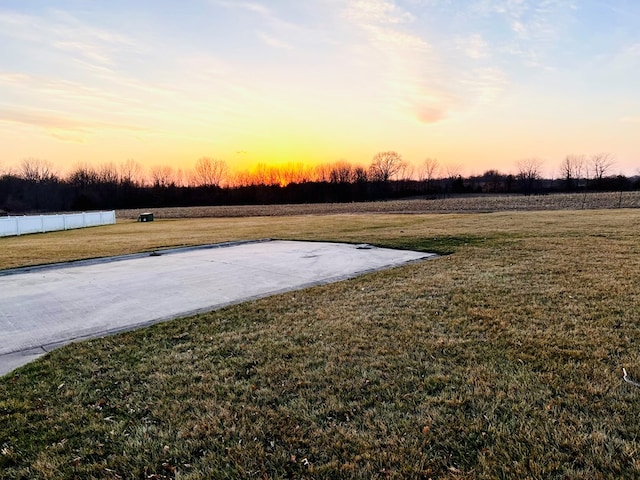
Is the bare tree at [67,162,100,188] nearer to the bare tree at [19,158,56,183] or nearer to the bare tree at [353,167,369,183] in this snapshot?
the bare tree at [19,158,56,183]

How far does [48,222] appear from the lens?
79.0ft

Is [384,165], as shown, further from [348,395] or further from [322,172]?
[348,395]

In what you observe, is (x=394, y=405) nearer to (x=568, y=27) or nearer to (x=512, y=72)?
(x=568, y=27)

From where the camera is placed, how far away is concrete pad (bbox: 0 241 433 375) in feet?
13.8

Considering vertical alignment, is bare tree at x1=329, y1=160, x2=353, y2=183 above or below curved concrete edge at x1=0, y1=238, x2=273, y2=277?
above

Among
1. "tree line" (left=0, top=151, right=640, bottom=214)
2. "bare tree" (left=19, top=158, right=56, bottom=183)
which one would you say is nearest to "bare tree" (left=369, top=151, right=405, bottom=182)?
"tree line" (left=0, top=151, right=640, bottom=214)

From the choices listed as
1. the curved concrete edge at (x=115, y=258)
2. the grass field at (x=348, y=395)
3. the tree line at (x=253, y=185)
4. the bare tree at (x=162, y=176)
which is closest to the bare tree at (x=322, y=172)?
the tree line at (x=253, y=185)

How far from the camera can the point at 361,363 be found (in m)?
3.05

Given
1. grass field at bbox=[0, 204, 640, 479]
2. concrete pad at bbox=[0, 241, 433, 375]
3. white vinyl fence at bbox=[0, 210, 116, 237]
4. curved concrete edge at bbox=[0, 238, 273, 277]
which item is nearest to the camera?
grass field at bbox=[0, 204, 640, 479]

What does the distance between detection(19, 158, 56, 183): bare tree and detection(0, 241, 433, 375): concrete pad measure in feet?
247

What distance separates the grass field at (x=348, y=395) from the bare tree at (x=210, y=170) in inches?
2772

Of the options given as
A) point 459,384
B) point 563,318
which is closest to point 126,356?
point 459,384

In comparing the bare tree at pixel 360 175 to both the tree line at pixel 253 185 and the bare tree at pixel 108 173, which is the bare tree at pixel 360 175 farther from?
the bare tree at pixel 108 173

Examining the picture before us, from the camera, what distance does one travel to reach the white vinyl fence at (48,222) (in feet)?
69.2
